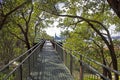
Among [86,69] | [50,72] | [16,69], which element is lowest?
[50,72]

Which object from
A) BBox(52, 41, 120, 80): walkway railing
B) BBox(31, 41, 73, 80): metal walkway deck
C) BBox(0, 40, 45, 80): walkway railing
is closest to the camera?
BBox(0, 40, 45, 80): walkway railing

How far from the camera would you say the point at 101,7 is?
2192cm

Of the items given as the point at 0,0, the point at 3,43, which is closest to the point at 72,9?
the point at 0,0

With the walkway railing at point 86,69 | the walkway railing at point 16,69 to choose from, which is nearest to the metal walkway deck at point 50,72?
the walkway railing at point 86,69

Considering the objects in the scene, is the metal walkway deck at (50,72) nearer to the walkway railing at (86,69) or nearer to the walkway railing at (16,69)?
the walkway railing at (86,69)

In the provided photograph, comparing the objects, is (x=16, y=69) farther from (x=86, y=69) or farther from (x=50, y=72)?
(x=50, y=72)

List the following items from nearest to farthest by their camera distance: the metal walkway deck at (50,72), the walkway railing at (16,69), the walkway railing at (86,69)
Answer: the walkway railing at (16,69), the walkway railing at (86,69), the metal walkway deck at (50,72)

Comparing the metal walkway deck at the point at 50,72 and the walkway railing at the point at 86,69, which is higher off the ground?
the walkway railing at the point at 86,69

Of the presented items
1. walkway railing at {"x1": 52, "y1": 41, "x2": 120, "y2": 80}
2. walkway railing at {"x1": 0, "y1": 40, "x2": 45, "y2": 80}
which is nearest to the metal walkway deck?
walkway railing at {"x1": 52, "y1": 41, "x2": 120, "y2": 80}

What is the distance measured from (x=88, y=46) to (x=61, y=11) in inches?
482

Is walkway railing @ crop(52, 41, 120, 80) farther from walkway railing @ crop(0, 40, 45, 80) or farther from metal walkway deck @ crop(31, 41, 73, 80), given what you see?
walkway railing @ crop(0, 40, 45, 80)

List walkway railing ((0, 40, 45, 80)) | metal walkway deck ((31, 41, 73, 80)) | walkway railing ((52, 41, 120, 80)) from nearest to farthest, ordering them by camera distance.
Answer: walkway railing ((0, 40, 45, 80)), walkway railing ((52, 41, 120, 80)), metal walkway deck ((31, 41, 73, 80))

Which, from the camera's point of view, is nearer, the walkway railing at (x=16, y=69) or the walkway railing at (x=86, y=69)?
the walkway railing at (x=16, y=69)

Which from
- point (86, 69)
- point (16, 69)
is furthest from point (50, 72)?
point (16, 69)
